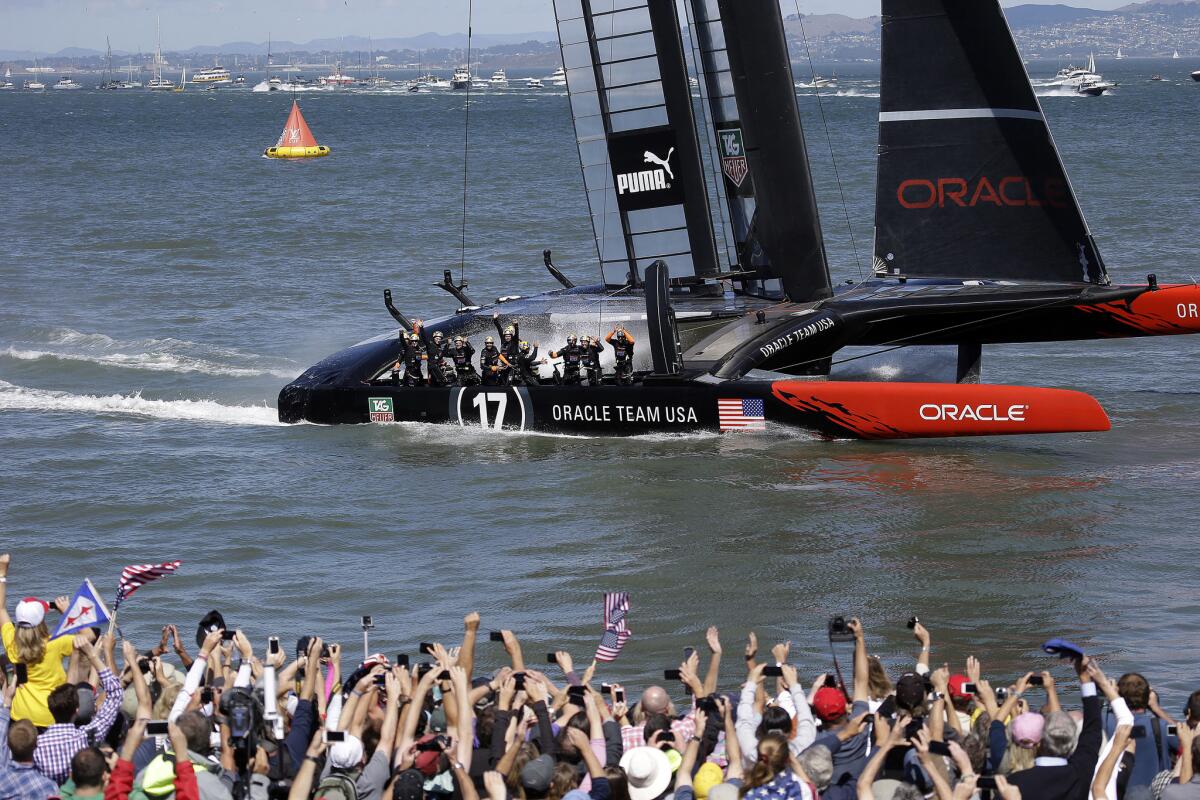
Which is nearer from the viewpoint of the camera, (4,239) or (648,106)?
(648,106)

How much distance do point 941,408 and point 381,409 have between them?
5.70 metres

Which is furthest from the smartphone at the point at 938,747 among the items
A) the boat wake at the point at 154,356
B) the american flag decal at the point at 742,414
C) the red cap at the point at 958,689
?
the boat wake at the point at 154,356

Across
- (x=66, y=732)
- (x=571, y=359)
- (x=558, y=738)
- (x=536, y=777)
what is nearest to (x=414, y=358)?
(x=571, y=359)

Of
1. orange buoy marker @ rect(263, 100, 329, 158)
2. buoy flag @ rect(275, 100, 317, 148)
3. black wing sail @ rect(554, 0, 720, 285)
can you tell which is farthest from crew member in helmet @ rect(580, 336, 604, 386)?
buoy flag @ rect(275, 100, 317, 148)

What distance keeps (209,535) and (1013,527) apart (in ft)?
21.4

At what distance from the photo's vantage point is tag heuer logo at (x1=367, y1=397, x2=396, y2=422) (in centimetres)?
1683

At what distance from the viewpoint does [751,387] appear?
15.3 m

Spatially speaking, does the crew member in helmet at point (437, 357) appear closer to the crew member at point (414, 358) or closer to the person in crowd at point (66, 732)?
the crew member at point (414, 358)

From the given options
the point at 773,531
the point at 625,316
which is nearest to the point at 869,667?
the point at 773,531

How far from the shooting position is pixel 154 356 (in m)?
21.8

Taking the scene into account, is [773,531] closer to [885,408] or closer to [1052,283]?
[885,408]

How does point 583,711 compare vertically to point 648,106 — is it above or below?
below

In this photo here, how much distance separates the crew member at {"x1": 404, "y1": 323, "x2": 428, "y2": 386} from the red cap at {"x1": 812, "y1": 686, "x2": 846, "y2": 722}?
36.2 feet

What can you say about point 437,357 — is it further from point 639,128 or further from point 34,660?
point 34,660
